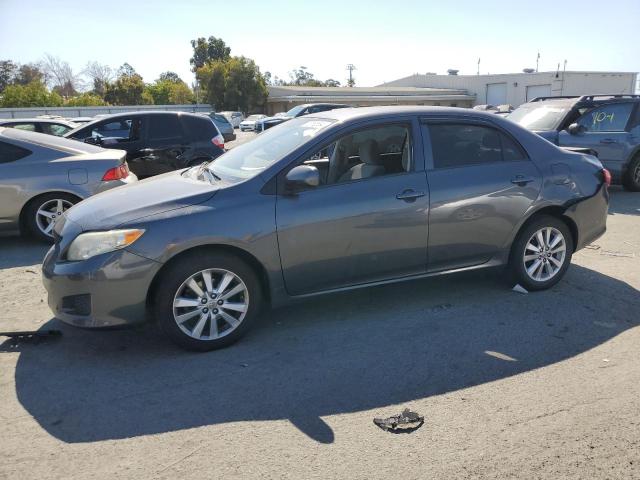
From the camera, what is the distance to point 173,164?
1013 centimetres

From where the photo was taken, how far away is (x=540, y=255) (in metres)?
5.07

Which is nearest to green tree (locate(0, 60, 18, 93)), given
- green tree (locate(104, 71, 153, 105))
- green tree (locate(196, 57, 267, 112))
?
green tree (locate(104, 71, 153, 105))

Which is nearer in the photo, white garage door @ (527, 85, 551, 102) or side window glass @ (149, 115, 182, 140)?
side window glass @ (149, 115, 182, 140)

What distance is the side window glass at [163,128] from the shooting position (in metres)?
10.2

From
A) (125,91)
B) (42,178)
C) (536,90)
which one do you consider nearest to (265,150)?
(42,178)

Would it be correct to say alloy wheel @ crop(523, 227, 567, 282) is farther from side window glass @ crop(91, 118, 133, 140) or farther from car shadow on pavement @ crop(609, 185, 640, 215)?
side window glass @ crop(91, 118, 133, 140)

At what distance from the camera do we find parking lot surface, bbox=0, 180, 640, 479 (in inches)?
110

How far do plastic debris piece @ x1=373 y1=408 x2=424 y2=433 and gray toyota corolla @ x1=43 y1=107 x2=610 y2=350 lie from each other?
1.36 m

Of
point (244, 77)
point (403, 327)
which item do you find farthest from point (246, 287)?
point (244, 77)

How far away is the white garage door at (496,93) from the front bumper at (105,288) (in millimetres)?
61066

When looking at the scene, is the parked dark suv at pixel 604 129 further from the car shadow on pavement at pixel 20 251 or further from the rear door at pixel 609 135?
the car shadow on pavement at pixel 20 251

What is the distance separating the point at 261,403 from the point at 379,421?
728 millimetres

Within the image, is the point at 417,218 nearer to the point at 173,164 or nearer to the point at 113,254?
the point at 113,254

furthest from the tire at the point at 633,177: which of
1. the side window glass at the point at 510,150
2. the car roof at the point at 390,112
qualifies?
the car roof at the point at 390,112
